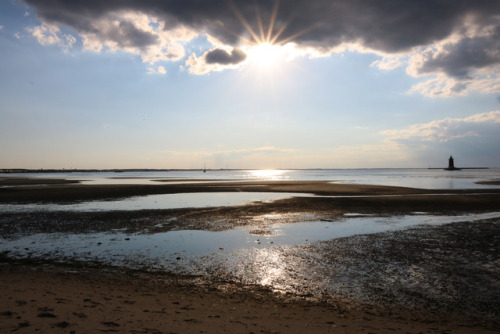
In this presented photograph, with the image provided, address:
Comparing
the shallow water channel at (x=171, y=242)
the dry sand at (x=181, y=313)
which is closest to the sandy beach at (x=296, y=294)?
the dry sand at (x=181, y=313)

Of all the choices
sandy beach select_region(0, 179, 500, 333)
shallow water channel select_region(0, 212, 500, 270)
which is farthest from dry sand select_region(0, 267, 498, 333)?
shallow water channel select_region(0, 212, 500, 270)

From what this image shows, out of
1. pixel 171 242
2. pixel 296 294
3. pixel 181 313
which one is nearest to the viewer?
pixel 181 313

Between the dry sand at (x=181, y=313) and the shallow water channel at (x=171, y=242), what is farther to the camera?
the shallow water channel at (x=171, y=242)

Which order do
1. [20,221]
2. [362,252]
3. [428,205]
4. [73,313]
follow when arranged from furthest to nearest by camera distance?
[428,205] < [20,221] < [362,252] < [73,313]

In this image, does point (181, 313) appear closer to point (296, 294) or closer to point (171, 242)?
point (296, 294)

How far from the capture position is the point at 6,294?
26.7ft

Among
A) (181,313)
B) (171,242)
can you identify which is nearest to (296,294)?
(181,313)

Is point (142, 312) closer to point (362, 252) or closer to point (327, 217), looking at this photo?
point (362, 252)

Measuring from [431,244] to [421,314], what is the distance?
26.5ft

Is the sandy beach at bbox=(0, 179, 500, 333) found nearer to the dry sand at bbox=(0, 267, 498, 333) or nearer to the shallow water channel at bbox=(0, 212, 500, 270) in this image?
the dry sand at bbox=(0, 267, 498, 333)

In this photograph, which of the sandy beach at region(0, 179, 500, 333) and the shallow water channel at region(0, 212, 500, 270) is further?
the shallow water channel at region(0, 212, 500, 270)

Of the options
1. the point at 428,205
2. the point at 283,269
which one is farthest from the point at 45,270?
the point at 428,205

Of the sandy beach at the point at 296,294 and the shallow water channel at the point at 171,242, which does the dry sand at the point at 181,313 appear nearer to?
the sandy beach at the point at 296,294

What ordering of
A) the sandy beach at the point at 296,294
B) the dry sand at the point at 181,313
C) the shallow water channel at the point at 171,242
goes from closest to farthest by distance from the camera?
the dry sand at the point at 181,313, the sandy beach at the point at 296,294, the shallow water channel at the point at 171,242
